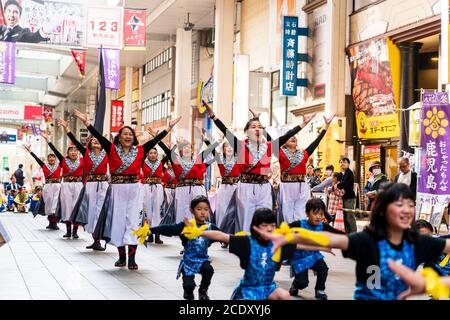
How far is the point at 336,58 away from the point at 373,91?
1729 millimetres

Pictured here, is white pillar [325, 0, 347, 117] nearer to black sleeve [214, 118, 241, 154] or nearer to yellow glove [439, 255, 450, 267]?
black sleeve [214, 118, 241, 154]

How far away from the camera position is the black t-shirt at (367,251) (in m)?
3.85

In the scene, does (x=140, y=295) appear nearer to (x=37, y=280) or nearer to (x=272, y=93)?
(x=37, y=280)

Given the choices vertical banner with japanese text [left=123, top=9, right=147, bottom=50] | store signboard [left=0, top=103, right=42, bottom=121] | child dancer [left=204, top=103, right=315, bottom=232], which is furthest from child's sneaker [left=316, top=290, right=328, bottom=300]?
store signboard [left=0, top=103, right=42, bottom=121]

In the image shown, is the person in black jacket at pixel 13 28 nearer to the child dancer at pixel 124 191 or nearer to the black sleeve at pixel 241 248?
the child dancer at pixel 124 191

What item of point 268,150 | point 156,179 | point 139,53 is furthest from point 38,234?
point 139,53

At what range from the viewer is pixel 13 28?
2189cm

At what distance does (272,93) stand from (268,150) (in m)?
16.5

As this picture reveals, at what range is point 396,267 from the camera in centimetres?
345

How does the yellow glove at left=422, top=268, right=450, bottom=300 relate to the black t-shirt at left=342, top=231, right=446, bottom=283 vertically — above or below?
below

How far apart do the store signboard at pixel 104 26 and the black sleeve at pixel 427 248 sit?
1886 cm

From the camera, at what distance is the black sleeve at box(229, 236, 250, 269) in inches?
202

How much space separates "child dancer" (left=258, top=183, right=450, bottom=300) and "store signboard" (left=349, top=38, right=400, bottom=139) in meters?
14.4

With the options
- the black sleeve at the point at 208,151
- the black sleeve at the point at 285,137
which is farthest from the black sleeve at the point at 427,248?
the black sleeve at the point at 208,151
